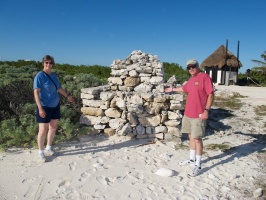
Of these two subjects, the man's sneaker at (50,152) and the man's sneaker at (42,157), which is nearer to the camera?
the man's sneaker at (42,157)

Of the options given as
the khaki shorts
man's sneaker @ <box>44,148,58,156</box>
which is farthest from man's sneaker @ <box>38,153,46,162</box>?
the khaki shorts

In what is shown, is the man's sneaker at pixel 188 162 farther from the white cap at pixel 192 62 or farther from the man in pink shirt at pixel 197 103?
the white cap at pixel 192 62

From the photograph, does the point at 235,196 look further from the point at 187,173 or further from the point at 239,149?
the point at 239,149

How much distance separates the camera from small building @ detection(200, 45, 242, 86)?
25.6m

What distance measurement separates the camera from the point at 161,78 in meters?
6.79

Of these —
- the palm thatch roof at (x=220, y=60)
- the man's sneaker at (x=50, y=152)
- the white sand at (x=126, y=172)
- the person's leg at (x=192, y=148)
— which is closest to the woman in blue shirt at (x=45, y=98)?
the man's sneaker at (x=50, y=152)

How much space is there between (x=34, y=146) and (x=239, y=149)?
4.29 metres

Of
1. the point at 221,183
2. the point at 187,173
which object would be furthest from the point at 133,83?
the point at 221,183

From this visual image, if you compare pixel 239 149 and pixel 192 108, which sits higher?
pixel 192 108

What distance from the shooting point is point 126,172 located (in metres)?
4.35

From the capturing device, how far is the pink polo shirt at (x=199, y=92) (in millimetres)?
4176

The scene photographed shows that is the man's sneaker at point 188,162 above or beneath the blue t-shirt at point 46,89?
beneath

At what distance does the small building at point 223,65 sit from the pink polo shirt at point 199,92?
22.4m

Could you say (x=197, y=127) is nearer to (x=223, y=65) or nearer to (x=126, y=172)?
(x=126, y=172)
